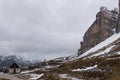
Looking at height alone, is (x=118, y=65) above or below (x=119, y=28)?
below

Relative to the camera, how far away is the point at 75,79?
1880 inches

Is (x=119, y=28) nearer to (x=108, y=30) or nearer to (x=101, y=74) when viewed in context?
(x=108, y=30)

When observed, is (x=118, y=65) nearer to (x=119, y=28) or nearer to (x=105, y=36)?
(x=119, y=28)

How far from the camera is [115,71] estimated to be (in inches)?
1832

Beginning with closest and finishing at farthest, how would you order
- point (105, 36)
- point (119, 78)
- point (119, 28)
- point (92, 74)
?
point (119, 78), point (92, 74), point (119, 28), point (105, 36)

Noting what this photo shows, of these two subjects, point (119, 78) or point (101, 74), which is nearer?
point (119, 78)

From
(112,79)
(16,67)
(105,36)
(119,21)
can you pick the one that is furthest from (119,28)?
(112,79)

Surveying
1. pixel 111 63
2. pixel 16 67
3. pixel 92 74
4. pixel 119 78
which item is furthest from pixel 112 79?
pixel 16 67

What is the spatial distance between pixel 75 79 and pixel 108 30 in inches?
6110

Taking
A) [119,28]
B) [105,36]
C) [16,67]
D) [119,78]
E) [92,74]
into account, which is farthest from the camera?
[105,36]

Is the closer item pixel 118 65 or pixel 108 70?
pixel 108 70

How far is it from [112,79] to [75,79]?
323 inches

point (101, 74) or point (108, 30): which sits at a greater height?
point (108, 30)

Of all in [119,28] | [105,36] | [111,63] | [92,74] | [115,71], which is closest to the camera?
Answer: [115,71]
